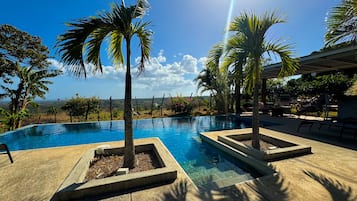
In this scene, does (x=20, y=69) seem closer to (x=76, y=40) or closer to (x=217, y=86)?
(x=76, y=40)

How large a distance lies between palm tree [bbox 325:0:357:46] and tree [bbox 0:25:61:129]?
1319cm

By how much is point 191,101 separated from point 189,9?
28.9 ft

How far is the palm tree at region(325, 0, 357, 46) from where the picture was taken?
11.8ft

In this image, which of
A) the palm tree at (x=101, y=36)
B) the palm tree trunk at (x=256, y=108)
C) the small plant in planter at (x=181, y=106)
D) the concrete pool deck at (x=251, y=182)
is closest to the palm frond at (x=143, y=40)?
the palm tree at (x=101, y=36)

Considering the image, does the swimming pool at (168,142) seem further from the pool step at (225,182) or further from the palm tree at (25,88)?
the palm tree at (25,88)

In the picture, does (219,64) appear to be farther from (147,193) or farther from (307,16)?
(307,16)

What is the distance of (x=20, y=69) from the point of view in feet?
32.8

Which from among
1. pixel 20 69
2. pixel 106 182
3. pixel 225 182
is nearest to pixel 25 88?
pixel 20 69

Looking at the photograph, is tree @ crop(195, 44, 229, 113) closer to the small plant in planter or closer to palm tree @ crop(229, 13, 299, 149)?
the small plant in planter

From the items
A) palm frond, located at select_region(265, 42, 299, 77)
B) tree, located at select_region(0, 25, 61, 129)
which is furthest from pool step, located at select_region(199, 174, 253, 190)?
tree, located at select_region(0, 25, 61, 129)

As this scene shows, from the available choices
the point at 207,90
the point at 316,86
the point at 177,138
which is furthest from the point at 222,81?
the point at 177,138

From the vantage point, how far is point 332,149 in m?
4.67

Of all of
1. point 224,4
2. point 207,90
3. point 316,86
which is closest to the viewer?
point 224,4

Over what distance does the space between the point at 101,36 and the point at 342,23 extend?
5.21 meters
